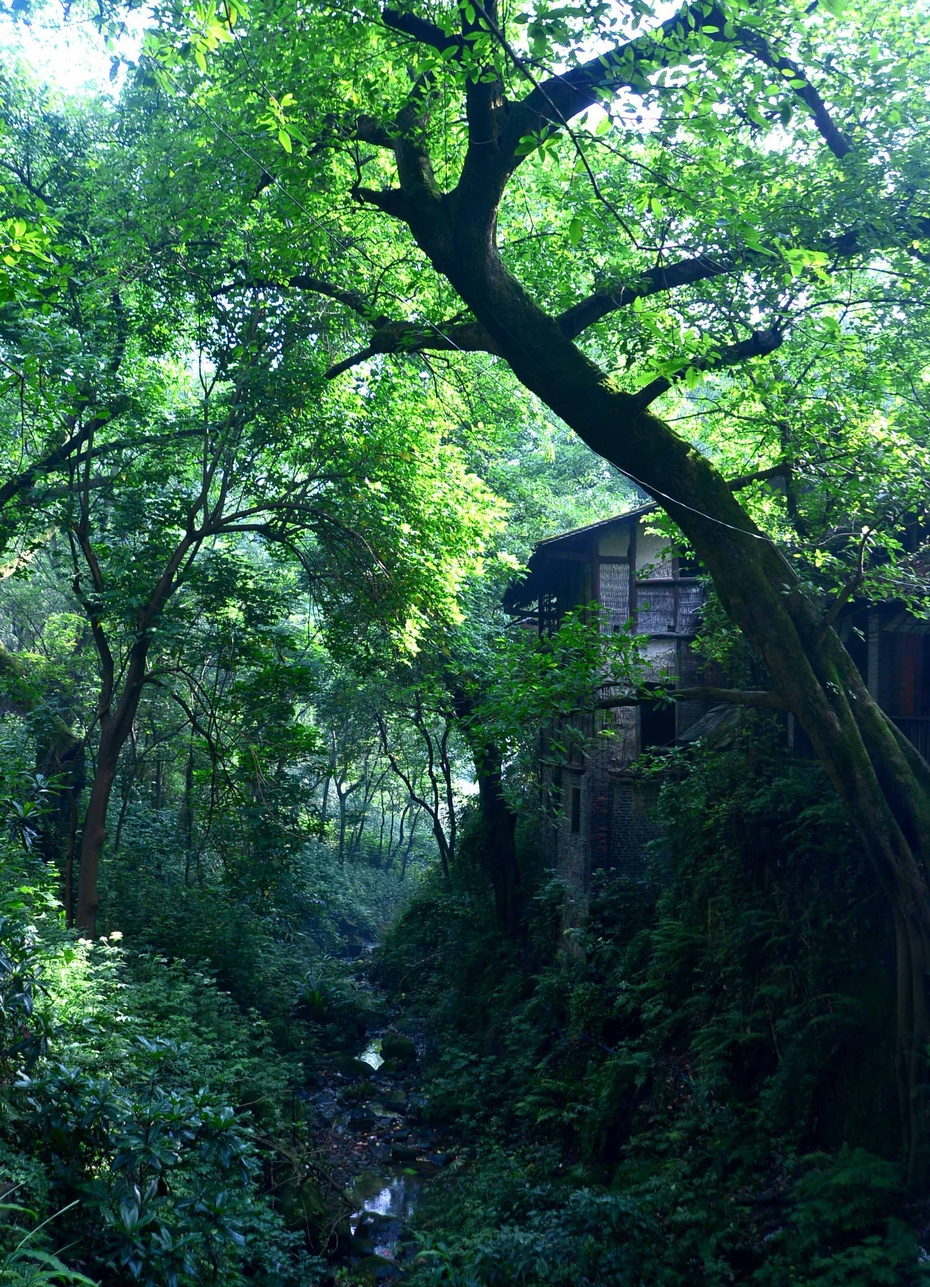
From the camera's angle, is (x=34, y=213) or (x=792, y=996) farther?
(x=34, y=213)

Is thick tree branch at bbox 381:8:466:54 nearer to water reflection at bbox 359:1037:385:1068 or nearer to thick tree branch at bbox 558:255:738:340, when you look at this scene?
thick tree branch at bbox 558:255:738:340

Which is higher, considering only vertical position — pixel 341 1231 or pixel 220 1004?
pixel 220 1004

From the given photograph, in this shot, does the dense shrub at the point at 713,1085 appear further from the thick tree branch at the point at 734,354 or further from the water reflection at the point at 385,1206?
the thick tree branch at the point at 734,354

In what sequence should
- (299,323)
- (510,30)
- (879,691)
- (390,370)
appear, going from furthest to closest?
(390,370), (299,323), (879,691), (510,30)

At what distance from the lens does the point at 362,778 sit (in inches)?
1489

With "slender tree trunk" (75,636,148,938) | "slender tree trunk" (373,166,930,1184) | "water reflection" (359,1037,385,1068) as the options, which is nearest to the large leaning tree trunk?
"slender tree trunk" (373,166,930,1184)

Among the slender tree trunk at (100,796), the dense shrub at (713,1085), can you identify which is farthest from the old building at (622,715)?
the slender tree trunk at (100,796)

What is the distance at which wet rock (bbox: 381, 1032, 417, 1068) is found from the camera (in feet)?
54.9

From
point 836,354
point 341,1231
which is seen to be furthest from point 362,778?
point 836,354

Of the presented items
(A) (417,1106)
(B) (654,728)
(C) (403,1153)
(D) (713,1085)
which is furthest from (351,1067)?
(D) (713,1085)

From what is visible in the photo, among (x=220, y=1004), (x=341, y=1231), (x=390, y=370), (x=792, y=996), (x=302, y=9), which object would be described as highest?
(x=302, y=9)

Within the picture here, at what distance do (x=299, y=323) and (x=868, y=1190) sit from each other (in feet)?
37.5

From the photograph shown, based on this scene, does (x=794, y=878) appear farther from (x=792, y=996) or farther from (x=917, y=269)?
(x=917, y=269)

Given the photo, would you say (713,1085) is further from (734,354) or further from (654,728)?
(654,728)
